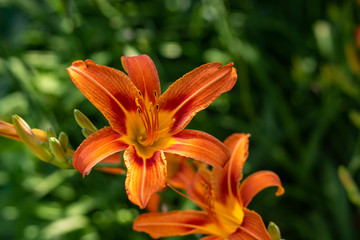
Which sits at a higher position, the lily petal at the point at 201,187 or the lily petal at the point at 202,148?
the lily petal at the point at 202,148

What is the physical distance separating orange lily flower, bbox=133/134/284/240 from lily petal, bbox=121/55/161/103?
240 millimetres

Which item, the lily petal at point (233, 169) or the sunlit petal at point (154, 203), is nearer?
the lily petal at point (233, 169)

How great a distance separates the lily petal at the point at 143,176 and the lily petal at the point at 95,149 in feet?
0.12

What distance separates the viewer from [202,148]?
88 cm

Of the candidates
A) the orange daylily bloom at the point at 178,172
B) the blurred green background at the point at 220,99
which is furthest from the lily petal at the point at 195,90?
the blurred green background at the point at 220,99

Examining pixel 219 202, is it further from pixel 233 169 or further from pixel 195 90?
pixel 195 90

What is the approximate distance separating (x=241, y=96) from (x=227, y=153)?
1.45 metres

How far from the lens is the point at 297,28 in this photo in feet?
8.16

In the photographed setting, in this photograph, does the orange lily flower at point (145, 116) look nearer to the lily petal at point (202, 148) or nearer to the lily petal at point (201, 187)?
the lily petal at point (202, 148)

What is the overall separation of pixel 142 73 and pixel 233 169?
12.5 inches

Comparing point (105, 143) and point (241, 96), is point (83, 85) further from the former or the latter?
point (241, 96)

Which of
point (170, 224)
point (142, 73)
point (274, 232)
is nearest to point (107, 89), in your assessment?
point (142, 73)

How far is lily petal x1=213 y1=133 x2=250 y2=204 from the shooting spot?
104 cm

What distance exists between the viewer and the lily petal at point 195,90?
929 millimetres
